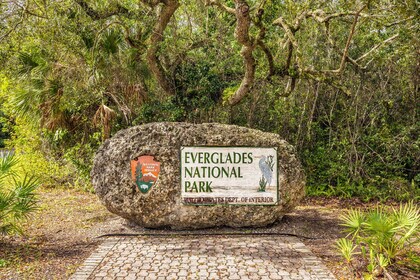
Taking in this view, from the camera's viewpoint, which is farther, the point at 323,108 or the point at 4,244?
the point at 323,108

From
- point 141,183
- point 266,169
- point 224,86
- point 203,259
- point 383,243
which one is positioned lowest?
point 203,259

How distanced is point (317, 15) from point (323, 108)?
109 inches

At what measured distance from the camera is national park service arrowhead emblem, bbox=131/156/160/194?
22.6ft

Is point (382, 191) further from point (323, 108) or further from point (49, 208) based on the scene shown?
point (49, 208)

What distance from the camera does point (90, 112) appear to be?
1061 centimetres

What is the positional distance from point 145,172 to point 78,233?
1.52 meters

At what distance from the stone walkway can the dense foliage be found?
3.80 m

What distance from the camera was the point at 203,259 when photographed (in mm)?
5617

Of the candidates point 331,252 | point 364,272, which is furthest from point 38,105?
point 364,272

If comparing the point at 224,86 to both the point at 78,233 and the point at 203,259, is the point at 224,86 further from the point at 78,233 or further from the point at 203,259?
the point at 203,259

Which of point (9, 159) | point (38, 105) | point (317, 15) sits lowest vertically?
point (9, 159)

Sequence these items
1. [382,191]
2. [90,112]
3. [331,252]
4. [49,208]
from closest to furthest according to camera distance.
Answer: [331,252]
[49,208]
[382,191]
[90,112]

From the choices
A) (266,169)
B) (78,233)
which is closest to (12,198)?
(78,233)

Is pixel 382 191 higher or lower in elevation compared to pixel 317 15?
lower
